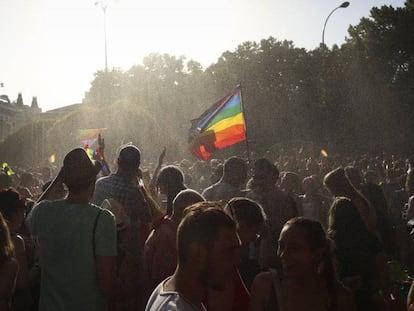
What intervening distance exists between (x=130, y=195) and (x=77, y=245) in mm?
1426

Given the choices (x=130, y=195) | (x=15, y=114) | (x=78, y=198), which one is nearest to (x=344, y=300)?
(x=78, y=198)

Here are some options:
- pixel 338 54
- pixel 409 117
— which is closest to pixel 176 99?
pixel 338 54

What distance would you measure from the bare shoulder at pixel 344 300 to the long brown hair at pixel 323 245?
0.02m

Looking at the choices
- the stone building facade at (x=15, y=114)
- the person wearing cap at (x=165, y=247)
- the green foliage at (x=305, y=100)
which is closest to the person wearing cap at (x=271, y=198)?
the person wearing cap at (x=165, y=247)

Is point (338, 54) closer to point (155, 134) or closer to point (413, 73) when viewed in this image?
point (413, 73)

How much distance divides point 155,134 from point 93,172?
41.3 meters

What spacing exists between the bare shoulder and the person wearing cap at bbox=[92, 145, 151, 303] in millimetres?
2063

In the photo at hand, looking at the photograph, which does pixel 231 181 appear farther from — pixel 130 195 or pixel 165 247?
pixel 165 247

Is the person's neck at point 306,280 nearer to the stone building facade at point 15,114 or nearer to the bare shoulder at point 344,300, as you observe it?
the bare shoulder at point 344,300

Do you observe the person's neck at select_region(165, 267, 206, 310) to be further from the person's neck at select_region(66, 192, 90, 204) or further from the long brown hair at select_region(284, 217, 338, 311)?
the person's neck at select_region(66, 192, 90, 204)

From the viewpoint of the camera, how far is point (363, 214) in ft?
16.6

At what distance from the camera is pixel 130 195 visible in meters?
4.72

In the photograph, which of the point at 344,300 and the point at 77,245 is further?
the point at 77,245

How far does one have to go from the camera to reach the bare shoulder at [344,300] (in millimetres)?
2969
